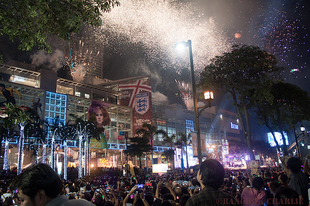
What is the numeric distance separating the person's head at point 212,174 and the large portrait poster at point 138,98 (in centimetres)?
5648

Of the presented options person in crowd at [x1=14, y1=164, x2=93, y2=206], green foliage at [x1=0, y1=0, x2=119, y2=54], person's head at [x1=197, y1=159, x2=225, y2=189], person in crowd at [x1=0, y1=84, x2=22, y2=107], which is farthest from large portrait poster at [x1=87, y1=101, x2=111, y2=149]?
person in crowd at [x1=14, y1=164, x2=93, y2=206]

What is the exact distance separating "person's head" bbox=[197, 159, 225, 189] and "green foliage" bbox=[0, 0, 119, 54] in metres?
6.99

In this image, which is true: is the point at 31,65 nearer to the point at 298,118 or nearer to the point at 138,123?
the point at 138,123

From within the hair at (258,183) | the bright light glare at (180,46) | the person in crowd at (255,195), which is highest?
the bright light glare at (180,46)

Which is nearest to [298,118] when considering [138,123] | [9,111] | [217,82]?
[217,82]

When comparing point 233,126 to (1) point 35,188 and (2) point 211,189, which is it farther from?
(1) point 35,188

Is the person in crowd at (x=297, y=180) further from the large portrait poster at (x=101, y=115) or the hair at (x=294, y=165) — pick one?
the large portrait poster at (x=101, y=115)

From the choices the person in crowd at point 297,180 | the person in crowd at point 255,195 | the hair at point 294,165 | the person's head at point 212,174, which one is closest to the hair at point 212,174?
the person's head at point 212,174

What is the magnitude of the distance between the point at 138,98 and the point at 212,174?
59583mm

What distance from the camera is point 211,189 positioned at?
2.67m

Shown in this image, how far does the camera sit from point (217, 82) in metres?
23.4

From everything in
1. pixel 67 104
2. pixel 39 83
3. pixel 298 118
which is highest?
pixel 39 83

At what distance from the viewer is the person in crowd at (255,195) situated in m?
4.33

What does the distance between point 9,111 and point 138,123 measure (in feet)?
178
